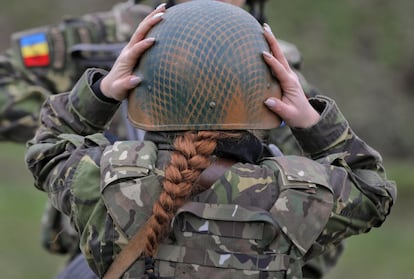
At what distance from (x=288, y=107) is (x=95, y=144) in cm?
54

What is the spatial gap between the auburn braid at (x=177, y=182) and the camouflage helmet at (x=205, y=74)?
0.36 feet

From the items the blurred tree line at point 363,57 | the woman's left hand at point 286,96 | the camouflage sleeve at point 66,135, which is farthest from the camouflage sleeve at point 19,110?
the blurred tree line at point 363,57

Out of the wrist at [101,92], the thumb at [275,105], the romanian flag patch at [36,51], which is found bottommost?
the romanian flag patch at [36,51]

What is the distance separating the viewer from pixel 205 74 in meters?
2.35

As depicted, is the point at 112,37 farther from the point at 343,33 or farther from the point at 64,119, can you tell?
the point at 343,33

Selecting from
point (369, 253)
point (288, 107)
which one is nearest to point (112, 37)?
point (288, 107)

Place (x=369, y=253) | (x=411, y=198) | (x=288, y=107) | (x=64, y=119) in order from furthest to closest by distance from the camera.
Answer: (x=411, y=198)
(x=369, y=253)
(x=64, y=119)
(x=288, y=107)

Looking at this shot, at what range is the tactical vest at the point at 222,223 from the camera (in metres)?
2.27

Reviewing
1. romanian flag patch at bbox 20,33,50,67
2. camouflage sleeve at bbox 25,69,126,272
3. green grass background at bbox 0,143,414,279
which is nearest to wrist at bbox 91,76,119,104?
camouflage sleeve at bbox 25,69,126,272

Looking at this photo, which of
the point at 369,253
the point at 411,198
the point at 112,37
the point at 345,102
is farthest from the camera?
the point at 345,102

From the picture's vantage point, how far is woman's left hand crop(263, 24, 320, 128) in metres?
2.42

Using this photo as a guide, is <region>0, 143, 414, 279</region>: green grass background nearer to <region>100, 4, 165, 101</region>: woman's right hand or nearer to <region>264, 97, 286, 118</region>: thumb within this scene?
Answer: <region>100, 4, 165, 101</region>: woman's right hand

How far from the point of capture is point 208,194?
7.50 feet

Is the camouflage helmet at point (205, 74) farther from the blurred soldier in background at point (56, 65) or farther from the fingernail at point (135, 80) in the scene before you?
the blurred soldier in background at point (56, 65)
